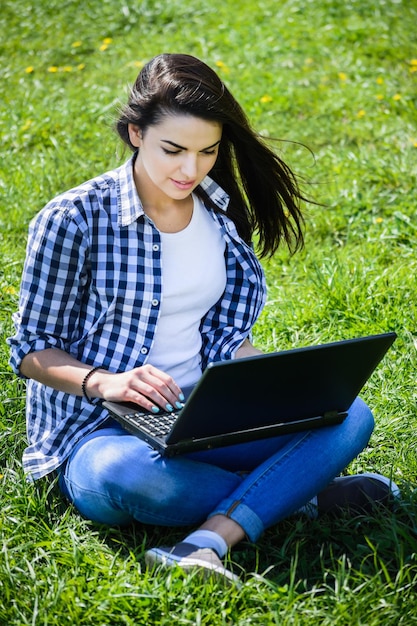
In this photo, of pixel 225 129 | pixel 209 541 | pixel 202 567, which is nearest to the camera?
pixel 202 567

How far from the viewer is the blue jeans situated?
7.96 feet

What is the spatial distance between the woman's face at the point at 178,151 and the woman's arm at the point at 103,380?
0.56 meters

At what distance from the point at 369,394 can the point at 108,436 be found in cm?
113

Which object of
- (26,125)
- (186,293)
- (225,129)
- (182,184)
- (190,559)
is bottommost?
(26,125)

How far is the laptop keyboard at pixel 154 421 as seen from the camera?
2.38m

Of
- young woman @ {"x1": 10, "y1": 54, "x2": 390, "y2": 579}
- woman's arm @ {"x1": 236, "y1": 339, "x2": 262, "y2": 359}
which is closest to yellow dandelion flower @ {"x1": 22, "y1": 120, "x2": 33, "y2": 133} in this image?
young woman @ {"x1": 10, "y1": 54, "x2": 390, "y2": 579}

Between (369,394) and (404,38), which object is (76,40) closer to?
(404,38)

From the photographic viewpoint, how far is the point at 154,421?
2.42 meters

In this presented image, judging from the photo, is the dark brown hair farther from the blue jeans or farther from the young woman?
the blue jeans

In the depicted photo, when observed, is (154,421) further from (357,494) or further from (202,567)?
(357,494)

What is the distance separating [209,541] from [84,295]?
0.79 metres

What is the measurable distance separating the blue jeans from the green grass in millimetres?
103

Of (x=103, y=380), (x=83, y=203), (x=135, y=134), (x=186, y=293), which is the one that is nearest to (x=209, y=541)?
(x=103, y=380)

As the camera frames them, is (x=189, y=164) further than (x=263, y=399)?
Yes
